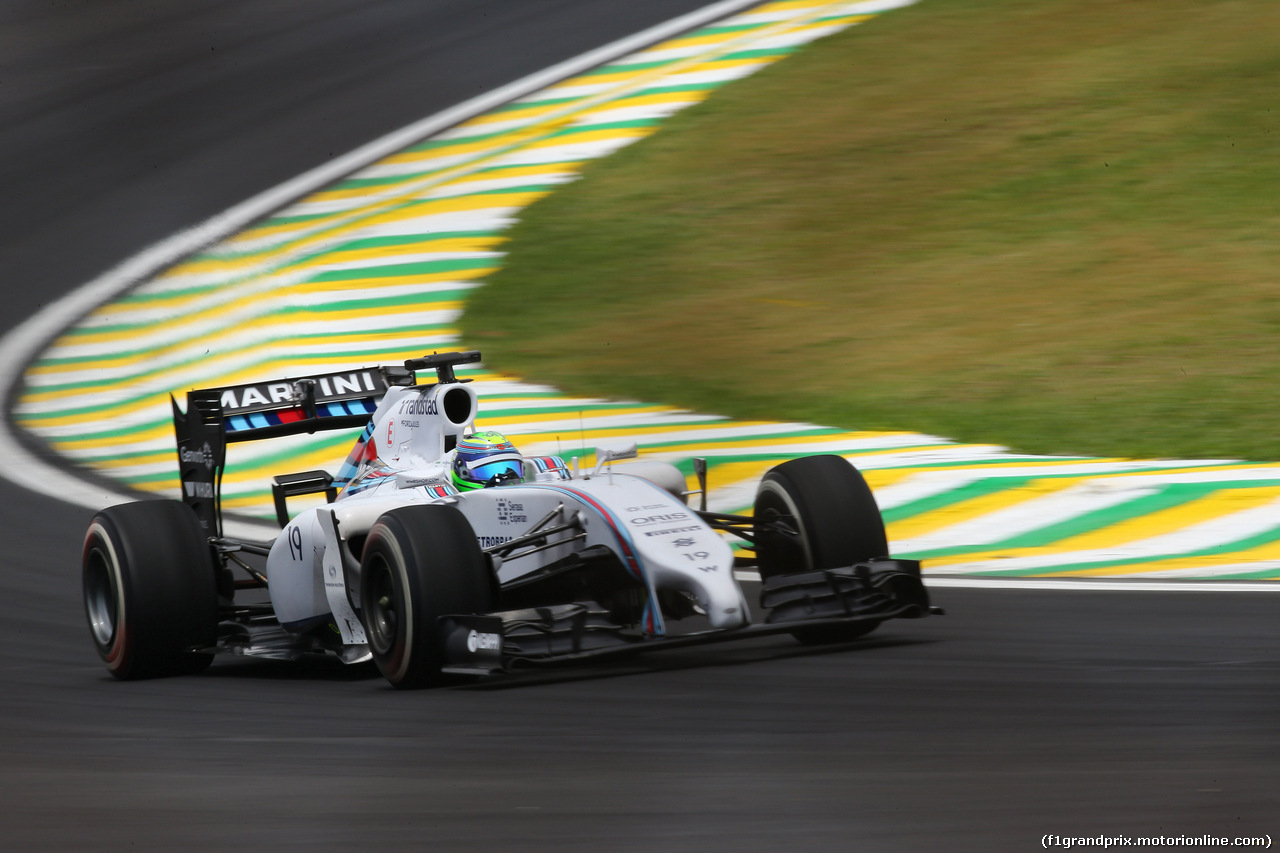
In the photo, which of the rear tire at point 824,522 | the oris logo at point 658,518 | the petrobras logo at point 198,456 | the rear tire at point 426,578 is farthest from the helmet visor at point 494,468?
the petrobras logo at point 198,456

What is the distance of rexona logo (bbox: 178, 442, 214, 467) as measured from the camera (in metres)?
7.87

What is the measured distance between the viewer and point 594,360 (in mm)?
12898

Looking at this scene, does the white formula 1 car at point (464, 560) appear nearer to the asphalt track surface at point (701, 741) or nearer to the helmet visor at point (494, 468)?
the helmet visor at point (494, 468)

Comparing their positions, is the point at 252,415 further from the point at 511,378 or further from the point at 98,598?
the point at 511,378

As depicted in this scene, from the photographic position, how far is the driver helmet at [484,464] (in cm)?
694

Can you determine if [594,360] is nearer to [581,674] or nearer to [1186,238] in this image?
[1186,238]

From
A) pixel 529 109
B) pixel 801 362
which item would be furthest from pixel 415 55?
pixel 801 362

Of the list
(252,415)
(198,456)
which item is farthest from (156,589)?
(252,415)

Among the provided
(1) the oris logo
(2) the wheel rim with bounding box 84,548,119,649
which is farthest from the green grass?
(2) the wheel rim with bounding box 84,548,119,649

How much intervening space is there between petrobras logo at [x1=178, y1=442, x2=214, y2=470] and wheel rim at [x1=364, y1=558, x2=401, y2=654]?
1689mm

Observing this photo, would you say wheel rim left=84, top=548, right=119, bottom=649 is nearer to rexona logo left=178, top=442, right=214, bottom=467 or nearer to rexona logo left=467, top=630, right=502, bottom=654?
rexona logo left=178, top=442, right=214, bottom=467

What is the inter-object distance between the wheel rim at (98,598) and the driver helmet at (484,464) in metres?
1.65

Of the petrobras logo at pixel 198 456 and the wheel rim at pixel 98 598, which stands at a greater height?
the petrobras logo at pixel 198 456

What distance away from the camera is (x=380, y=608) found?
6.53 meters
